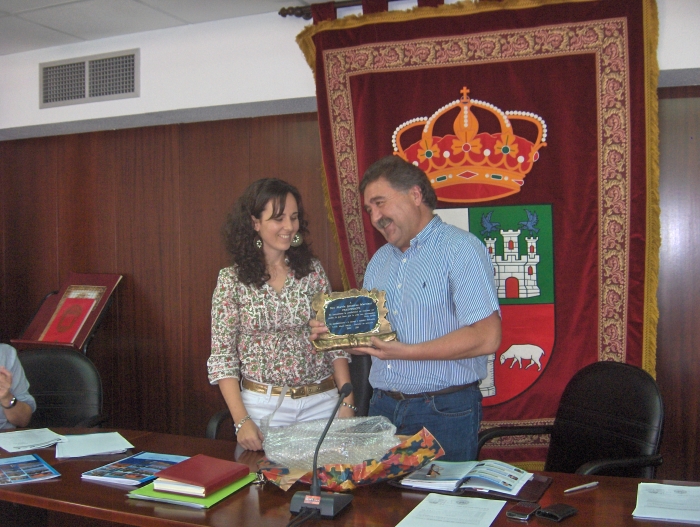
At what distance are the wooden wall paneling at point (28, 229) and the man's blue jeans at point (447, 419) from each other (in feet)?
10.8

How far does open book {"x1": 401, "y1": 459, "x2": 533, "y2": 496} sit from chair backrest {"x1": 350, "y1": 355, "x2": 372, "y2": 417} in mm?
853

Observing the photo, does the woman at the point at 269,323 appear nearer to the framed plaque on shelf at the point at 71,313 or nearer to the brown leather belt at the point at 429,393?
the brown leather belt at the point at 429,393

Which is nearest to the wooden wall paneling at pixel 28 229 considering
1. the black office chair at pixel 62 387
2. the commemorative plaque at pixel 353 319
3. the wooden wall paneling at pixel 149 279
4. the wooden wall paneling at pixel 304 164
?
the wooden wall paneling at pixel 149 279

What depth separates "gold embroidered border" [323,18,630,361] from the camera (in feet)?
9.34

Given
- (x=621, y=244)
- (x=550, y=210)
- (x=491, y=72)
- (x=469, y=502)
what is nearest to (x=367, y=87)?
(x=491, y=72)

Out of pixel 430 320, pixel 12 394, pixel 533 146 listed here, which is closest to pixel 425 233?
pixel 430 320

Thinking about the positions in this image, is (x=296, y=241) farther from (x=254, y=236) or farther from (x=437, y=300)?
(x=437, y=300)

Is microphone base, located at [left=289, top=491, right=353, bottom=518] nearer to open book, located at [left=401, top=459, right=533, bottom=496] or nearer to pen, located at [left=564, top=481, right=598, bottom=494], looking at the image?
open book, located at [left=401, top=459, right=533, bottom=496]

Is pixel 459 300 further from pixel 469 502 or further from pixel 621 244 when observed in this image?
pixel 621 244

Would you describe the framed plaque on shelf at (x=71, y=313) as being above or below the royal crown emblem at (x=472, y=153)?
below

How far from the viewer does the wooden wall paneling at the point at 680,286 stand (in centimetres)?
310

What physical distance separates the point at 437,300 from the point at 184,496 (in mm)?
943

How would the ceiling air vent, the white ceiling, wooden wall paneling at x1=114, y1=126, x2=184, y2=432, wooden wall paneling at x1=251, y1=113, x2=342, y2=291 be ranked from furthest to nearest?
wooden wall paneling at x1=114, y1=126, x2=184, y2=432
the ceiling air vent
wooden wall paneling at x1=251, y1=113, x2=342, y2=291
the white ceiling

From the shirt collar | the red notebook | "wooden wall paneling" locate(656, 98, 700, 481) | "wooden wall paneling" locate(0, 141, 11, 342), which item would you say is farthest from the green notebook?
"wooden wall paneling" locate(0, 141, 11, 342)
